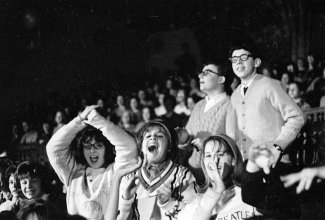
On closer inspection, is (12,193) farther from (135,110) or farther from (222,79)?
(135,110)

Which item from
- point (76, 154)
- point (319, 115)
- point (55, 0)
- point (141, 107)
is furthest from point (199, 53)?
point (76, 154)

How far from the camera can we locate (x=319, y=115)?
3.43 m

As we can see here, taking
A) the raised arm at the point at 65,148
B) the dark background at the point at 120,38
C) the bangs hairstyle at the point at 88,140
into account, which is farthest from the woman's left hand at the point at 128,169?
the dark background at the point at 120,38

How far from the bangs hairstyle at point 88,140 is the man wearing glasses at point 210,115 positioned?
0.46 meters

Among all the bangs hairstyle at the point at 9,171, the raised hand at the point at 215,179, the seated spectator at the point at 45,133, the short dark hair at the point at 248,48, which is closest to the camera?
the raised hand at the point at 215,179

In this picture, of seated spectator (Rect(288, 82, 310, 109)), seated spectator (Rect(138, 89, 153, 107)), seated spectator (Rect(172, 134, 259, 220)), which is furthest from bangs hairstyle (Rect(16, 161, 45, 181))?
seated spectator (Rect(138, 89, 153, 107))

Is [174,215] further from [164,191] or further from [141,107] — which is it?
[141,107]

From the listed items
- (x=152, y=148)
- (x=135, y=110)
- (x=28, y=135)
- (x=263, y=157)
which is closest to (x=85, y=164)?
(x=152, y=148)

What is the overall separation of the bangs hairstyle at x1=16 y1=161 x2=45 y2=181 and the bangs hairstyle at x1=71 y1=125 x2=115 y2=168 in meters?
0.29

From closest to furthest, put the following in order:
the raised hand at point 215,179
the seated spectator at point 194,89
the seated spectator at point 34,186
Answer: the raised hand at point 215,179, the seated spectator at point 34,186, the seated spectator at point 194,89

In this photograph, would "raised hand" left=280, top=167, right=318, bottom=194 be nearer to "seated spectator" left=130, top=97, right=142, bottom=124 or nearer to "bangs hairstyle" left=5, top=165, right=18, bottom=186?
"bangs hairstyle" left=5, top=165, right=18, bottom=186

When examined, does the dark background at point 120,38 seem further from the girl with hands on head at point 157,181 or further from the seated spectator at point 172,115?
the girl with hands on head at point 157,181

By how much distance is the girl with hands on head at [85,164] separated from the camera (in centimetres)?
293

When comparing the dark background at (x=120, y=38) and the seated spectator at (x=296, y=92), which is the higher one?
the dark background at (x=120, y=38)
